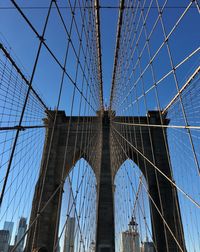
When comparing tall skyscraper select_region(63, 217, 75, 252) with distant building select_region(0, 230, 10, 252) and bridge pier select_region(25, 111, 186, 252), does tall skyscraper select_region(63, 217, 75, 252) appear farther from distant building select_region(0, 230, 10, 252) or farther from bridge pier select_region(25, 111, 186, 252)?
distant building select_region(0, 230, 10, 252)

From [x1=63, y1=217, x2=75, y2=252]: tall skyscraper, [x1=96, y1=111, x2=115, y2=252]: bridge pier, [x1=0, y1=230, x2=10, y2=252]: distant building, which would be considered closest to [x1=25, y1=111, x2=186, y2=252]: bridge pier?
[x1=96, y1=111, x2=115, y2=252]: bridge pier

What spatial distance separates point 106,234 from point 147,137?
19.6ft

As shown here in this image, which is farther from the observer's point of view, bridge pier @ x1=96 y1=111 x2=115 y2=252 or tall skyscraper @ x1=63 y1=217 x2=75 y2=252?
bridge pier @ x1=96 y1=111 x2=115 y2=252

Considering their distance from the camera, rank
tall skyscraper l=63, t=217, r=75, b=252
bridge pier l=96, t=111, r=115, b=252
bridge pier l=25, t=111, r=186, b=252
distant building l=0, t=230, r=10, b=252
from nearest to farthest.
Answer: tall skyscraper l=63, t=217, r=75, b=252, bridge pier l=96, t=111, r=115, b=252, bridge pier l=25, t=111, r=186, b=252, distant building l=0, t=230, r=10, b=252

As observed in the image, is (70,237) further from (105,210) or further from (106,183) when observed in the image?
(106,183)

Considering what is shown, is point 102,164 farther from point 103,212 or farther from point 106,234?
point 106,234

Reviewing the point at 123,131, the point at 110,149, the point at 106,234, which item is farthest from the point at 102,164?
the point at 106,234

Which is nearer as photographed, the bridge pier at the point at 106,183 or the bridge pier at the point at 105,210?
the bridge pier at the point at 105,210

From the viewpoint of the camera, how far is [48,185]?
1347cm

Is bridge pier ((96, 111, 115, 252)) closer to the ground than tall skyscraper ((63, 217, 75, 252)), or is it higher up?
higher up

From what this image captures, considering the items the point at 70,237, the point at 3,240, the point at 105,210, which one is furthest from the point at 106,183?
the point at 3,240

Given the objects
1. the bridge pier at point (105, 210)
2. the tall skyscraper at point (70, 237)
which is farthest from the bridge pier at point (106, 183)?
the tall skyscraper at point (70, 237)

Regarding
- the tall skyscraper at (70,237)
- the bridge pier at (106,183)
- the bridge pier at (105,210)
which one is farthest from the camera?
the bridge pier at (106,183)

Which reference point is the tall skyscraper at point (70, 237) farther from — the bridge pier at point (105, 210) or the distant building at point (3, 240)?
the distant building at point (3, 240)
